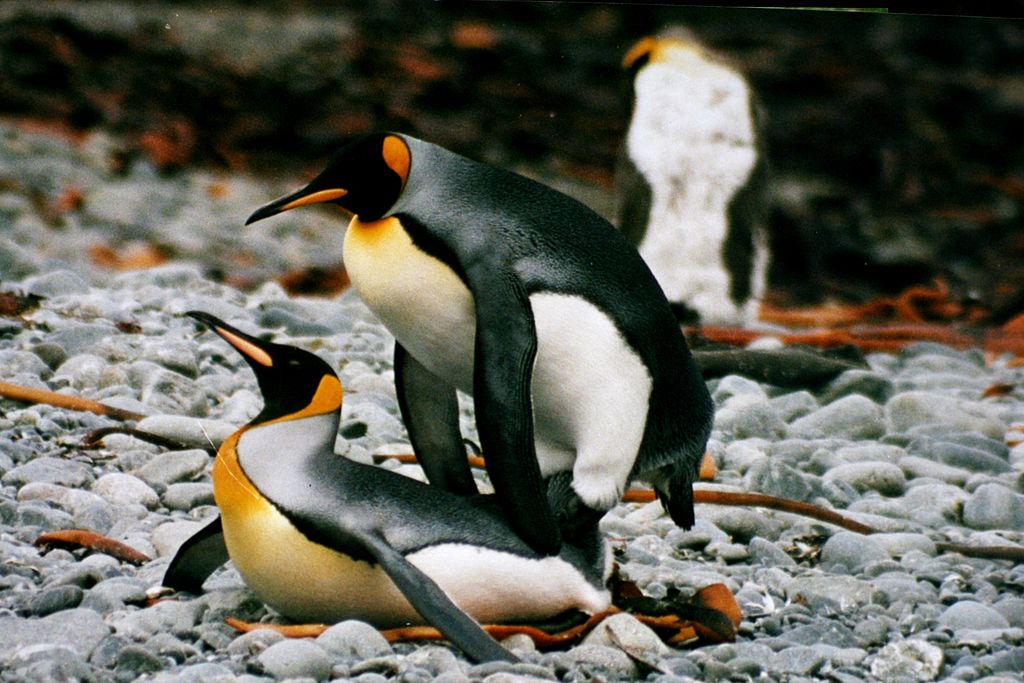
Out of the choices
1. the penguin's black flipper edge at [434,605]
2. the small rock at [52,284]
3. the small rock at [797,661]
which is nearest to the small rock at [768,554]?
the small rock at [797,661]

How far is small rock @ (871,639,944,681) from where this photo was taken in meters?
1.40

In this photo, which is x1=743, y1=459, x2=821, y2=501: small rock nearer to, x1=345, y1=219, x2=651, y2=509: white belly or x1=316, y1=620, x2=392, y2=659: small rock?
x1=345, y1=219, x2=651, y2=509: white belly

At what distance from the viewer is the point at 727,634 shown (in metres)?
1.40

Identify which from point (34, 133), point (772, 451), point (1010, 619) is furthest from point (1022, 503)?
point (34, 133)

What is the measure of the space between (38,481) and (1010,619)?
1.16m

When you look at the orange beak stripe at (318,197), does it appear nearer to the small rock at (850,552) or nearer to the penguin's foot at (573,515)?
the penguin's foot at (573,515)

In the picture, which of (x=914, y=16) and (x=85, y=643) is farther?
(x=914, y=16)

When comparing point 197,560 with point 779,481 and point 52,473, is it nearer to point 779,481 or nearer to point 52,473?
point 52,473

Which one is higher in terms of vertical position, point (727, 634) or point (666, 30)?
point (666, 30)

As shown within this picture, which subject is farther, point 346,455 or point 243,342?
point 346,455

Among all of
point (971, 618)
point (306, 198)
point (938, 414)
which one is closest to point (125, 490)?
point (306, 198)

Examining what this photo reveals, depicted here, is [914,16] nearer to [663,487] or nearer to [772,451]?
[772,451]

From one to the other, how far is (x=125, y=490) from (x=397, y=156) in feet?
1.58

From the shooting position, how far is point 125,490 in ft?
4.65
